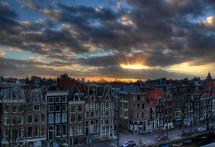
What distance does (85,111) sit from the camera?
65.9 metres

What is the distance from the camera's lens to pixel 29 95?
58750 mm

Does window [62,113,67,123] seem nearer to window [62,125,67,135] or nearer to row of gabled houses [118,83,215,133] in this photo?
window [62,125,67,135]

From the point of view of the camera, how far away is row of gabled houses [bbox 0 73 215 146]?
57.1 meters

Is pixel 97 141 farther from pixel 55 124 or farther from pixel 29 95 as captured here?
pixel 29 95

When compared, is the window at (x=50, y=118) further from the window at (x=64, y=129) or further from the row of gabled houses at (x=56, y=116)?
the window at (x=64, y=129)

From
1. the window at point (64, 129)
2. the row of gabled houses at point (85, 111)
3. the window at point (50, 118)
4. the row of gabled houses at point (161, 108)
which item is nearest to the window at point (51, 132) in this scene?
the row of gabled houses at point (85, 111)

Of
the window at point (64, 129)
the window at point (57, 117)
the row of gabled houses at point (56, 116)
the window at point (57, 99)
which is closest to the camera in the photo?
the row of gabled houses at point (56, 116)

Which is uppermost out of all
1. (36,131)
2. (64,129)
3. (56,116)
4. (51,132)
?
(56,116)

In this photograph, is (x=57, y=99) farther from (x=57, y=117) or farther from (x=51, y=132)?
(x=51, y=132)

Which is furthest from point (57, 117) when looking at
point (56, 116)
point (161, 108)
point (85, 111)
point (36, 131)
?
point (161, 108)

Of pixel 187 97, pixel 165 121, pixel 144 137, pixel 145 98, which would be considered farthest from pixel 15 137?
pixel 187 97

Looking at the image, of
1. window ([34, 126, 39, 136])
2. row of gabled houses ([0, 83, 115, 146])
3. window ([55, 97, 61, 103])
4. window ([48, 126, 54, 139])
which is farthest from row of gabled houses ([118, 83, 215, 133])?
window ([34, 126, 39, 136])

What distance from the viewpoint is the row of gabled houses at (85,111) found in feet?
187

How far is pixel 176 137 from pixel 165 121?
33.5ft
